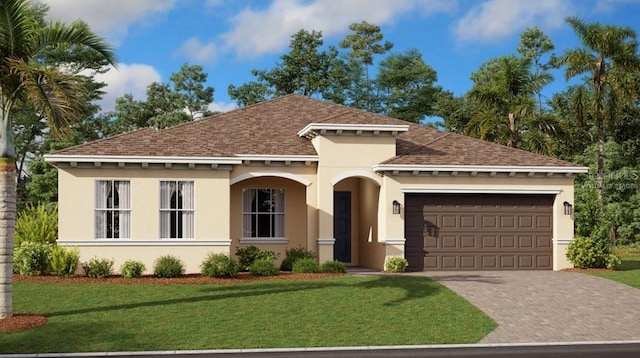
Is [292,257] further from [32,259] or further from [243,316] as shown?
[243,316]

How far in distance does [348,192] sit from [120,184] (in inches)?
320

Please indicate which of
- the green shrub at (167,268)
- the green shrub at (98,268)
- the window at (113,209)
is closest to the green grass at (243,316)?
the green shrub at (98,268)

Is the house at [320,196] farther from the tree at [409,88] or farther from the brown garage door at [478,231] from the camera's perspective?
the tree at [409,88]

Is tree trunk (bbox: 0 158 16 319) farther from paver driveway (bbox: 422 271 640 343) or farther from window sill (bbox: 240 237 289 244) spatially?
window sill (bbox: 240 237 289 244)

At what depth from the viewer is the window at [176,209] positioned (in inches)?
892

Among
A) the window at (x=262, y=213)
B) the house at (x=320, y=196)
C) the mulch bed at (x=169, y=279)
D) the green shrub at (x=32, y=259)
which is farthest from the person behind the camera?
the window at (x=262, y=213)

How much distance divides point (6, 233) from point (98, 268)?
651cm

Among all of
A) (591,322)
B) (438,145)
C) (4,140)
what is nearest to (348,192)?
(438,145)

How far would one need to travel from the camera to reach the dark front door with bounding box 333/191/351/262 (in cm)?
2652

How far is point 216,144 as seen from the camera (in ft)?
81.6

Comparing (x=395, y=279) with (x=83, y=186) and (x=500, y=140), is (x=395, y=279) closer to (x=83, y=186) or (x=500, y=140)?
(x=83, y=186)

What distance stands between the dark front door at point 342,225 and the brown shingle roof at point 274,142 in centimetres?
252

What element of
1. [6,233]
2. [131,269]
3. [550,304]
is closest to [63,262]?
[131,269]

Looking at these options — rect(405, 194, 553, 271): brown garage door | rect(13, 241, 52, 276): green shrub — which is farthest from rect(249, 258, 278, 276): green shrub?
rect(13, 241, 52, 276): green shrub
